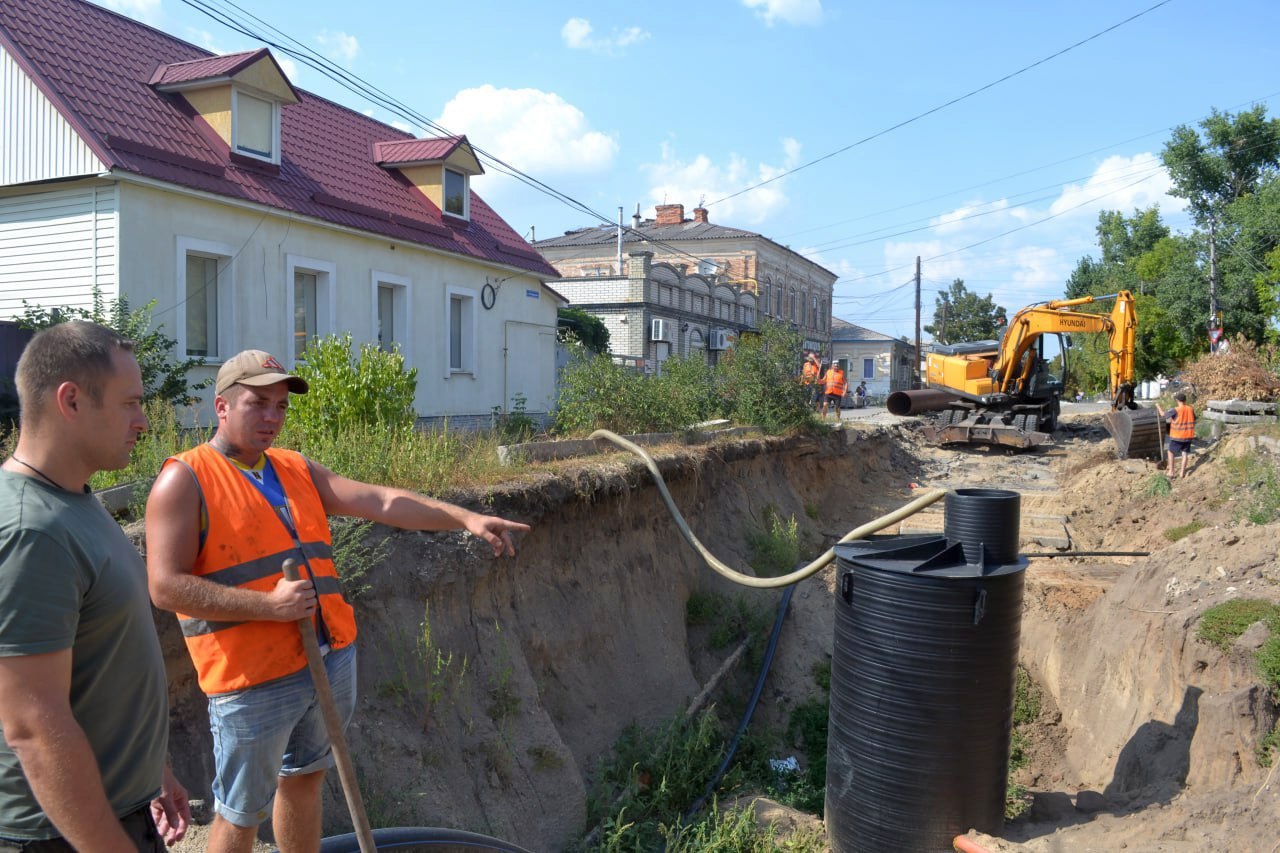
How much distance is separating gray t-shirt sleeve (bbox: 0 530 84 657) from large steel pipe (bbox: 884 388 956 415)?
21816mm

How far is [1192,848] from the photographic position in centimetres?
492

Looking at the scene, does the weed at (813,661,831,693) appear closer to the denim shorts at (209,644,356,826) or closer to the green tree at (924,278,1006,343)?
the denim shorts at (209,644,356,826)

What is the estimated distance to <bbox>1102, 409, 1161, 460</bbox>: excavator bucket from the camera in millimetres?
17719

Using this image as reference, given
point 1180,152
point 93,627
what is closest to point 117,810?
point 93,627

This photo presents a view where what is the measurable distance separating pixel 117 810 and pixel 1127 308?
21.4 metres

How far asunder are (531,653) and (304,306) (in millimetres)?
9478

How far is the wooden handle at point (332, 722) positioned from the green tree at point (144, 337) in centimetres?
719

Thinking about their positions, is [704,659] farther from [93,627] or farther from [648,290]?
[648,290]

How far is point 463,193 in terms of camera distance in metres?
18.4

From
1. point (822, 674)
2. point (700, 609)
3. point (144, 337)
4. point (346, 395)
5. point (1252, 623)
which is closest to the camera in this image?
point (1252, 623)

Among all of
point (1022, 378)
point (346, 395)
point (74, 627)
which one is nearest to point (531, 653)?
point (346, 395)

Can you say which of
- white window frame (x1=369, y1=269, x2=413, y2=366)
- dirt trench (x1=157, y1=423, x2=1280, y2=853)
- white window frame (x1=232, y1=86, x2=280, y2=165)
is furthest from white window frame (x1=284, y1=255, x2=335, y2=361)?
dirt trench (x1=157, y1=423, x2=1280, y2=853)

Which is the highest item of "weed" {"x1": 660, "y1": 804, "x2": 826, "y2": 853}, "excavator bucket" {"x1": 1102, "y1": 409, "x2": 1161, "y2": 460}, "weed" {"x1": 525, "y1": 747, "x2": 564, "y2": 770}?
→ "excavator bucket" {"x1": 1102, "y1": 409, "x2": 1161, "y2": 460}

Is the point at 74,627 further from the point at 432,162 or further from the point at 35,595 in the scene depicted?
the point at 432,162
